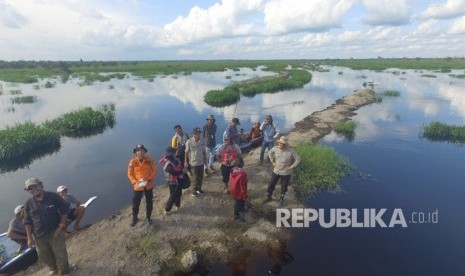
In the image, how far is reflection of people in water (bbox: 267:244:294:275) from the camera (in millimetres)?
8273

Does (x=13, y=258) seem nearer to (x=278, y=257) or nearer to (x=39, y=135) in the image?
(x=278, y=257)

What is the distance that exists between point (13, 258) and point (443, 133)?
83.9ft

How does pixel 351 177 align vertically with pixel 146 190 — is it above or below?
below

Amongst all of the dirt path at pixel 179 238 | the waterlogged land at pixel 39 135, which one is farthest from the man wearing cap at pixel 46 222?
the waterlogged land at pixel 39 135

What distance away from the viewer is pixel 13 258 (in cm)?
780

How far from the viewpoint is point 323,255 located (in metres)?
8.98

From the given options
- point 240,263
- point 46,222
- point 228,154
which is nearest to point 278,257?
point 240,263

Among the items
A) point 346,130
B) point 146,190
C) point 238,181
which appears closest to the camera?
point 146,190

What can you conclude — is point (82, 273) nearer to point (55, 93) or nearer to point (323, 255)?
point (323, 255)

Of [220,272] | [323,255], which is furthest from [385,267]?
[220,272]

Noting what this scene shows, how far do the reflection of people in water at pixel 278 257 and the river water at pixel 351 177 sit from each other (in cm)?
7

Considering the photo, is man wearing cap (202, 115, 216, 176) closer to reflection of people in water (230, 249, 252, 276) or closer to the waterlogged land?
reflection of people in water (230, 249, 252, 276)

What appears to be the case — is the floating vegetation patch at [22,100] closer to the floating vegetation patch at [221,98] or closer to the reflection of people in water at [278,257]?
the floating vegetation patch at [221,98]

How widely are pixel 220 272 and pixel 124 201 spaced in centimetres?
601
